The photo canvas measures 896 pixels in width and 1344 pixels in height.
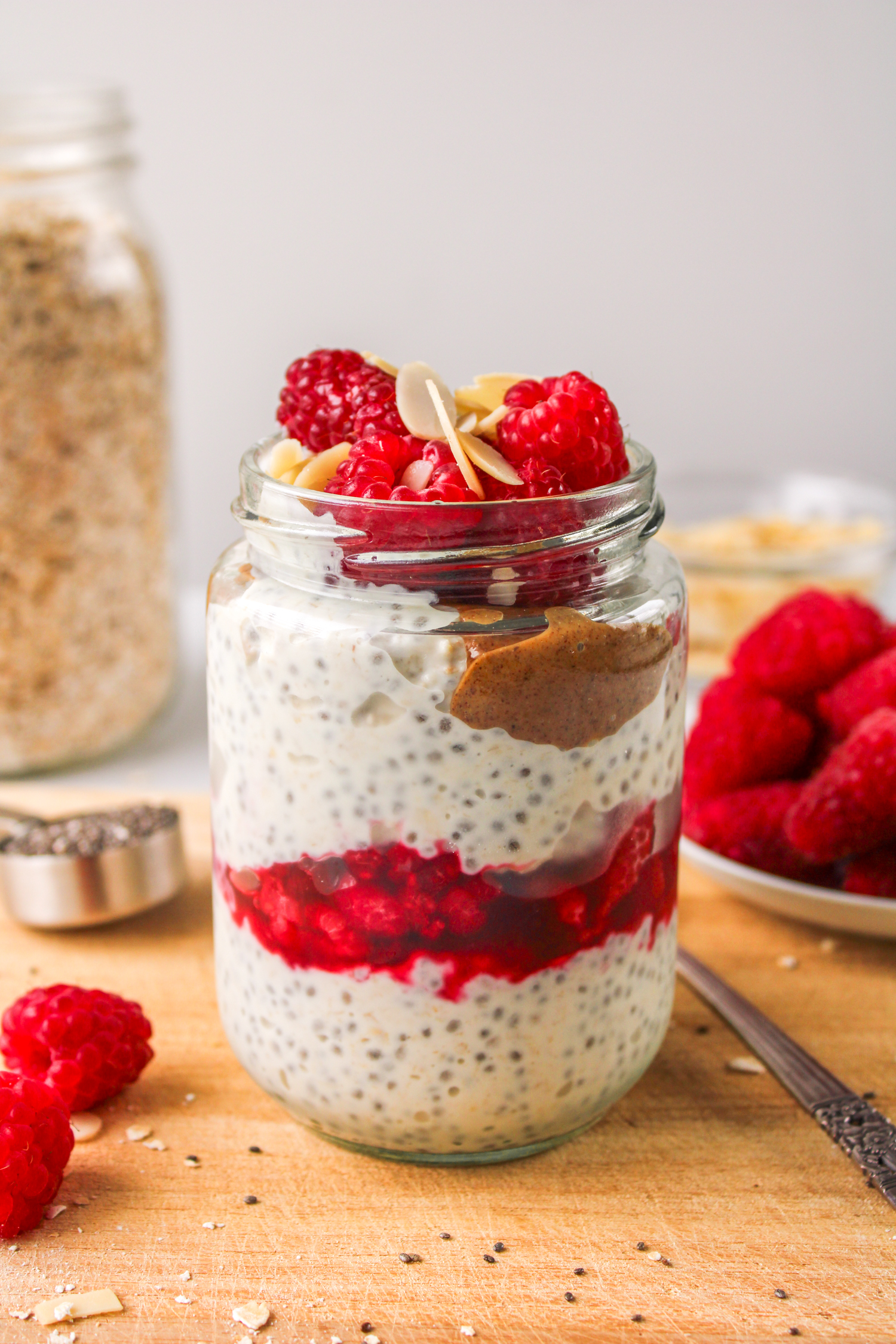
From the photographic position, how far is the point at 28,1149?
0.74 meters

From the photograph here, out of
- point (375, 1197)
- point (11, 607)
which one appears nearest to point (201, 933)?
point (375, 1197)

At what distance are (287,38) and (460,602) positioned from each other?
63.6 inches

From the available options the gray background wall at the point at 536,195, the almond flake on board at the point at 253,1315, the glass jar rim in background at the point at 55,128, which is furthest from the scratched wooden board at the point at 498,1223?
the gray background wall at the point at 536,195

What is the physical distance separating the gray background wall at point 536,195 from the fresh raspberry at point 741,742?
92 cm

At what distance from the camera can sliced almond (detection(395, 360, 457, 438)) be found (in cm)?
76

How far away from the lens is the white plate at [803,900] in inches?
41.0

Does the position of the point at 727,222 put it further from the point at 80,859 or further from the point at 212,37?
the point at 80,859

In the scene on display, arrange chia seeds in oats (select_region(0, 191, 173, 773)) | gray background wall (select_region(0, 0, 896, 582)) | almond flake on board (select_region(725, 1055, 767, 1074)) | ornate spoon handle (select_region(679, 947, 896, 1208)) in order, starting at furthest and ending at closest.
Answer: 1. gray background wall (select_region(0, 0, 896, 582))
2. chia seeds in oats (select_region(0, 191, 173, 773))
3. almond flake on board (select_region(725, 1055, 767, 1074))
4. ornate spoon handle (select_region(679, 947, 896, 1208))

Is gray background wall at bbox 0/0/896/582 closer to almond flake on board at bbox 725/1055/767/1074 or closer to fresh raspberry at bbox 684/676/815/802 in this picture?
fresh raspberry at bbox 684/676/815/802

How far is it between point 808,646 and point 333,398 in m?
0.58

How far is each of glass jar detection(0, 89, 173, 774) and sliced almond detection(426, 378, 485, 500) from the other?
2.44ft

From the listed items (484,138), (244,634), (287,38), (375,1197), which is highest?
(287,38)

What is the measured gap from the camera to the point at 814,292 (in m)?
2.19

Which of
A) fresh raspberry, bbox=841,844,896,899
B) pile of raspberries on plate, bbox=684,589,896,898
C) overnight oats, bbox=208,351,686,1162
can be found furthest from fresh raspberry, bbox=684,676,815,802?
overnight oats, bbox=208,351,686,1162
